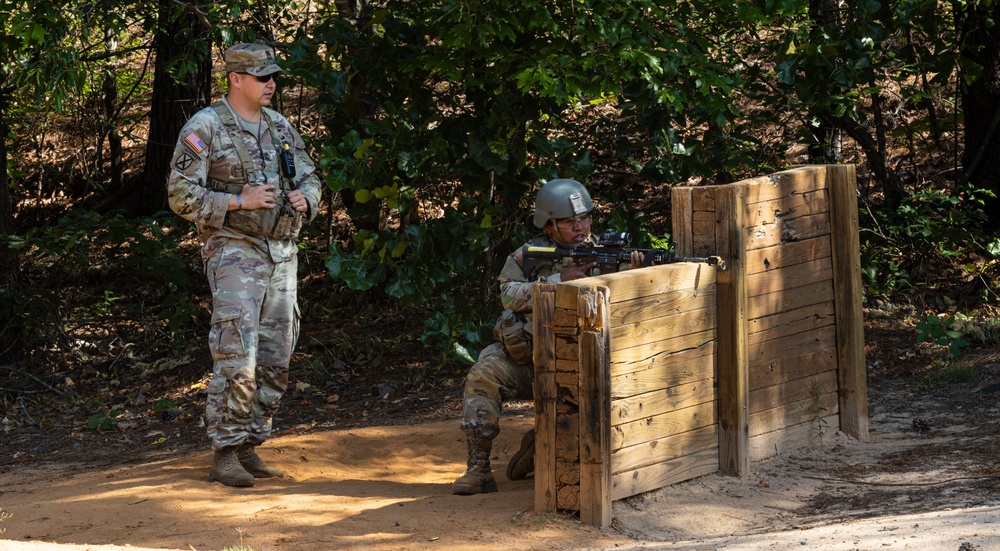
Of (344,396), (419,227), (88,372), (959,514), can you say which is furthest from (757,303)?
(88,372)

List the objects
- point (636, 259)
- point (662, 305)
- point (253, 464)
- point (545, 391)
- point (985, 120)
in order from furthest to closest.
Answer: point (985, 120), point (253, 464), point (636, 259), point (662, 305), point (545, 391)

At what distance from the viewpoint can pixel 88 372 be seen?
30.4ft

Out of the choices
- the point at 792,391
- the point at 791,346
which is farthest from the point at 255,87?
the point at 792,391

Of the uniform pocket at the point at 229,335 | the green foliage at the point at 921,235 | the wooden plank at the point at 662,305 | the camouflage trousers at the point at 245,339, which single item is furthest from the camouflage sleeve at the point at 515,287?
the green foliage at the point at 921,235

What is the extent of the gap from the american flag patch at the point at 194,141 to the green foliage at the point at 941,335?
5043 mm

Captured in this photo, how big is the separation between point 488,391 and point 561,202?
0.95 metres

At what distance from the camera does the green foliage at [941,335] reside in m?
7.64

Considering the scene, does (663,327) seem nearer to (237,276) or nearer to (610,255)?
(610,255)

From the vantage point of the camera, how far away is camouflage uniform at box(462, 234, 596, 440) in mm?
5094

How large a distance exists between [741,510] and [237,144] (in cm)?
298

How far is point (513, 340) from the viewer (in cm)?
516

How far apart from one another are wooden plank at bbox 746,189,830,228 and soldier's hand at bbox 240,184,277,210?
2.31m

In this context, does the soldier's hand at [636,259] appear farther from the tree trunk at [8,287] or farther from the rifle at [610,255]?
the tree trunk at [8,287]

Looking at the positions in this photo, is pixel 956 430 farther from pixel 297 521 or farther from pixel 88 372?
pixel 88 372
